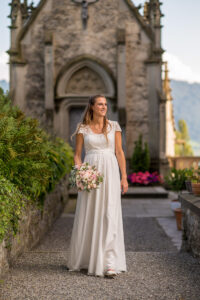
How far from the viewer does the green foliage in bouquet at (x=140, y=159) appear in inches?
573

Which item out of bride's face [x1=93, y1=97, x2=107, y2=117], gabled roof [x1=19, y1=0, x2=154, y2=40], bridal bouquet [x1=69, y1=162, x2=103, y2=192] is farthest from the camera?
gabled roof [x1=19, y1=0, x2=154, y2=40]

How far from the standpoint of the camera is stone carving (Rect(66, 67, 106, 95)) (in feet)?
51.0

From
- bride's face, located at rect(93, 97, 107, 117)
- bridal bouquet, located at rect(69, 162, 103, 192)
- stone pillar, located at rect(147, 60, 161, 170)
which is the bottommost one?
bridal bouquet, located at rect(69, 162, 103, 192)

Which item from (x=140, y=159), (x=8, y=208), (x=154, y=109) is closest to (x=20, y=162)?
(x=8, y=208)

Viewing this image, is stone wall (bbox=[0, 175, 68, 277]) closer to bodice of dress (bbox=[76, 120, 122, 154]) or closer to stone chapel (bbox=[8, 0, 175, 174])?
bodice of dress (bbox=[76, 120, 122, 154])

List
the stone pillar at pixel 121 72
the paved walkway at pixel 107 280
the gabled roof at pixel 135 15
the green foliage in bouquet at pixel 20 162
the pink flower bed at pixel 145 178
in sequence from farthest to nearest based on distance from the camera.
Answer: the gabled roof at pixel 135 15, the stone pillar at pixel 121 72, the pink flower bed at pixel 145 178, the green foliage in bouquet at pixel 20 162, the paved walkway at pixel 107 280

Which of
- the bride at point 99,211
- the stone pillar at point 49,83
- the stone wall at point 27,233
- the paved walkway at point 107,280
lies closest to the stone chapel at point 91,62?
the stone pillar at point 49,83

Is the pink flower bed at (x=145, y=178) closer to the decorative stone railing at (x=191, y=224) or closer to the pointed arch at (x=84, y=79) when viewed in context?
the pointed arch at (x=84, y=79)

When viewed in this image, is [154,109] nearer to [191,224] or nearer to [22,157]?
[191,224]

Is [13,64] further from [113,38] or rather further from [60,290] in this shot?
[60,290]

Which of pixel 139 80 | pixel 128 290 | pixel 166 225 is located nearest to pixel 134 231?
pixel 166 225

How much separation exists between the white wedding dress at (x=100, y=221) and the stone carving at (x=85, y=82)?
38.4 feet

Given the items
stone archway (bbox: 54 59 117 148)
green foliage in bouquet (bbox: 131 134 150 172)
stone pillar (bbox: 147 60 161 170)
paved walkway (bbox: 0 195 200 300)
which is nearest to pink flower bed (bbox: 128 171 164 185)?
green foliage in bouquet (bbox: 131 134 150 172)

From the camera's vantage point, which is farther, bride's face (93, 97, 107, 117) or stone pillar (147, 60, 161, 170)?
stone pillar (147, 60, 161, 170)
